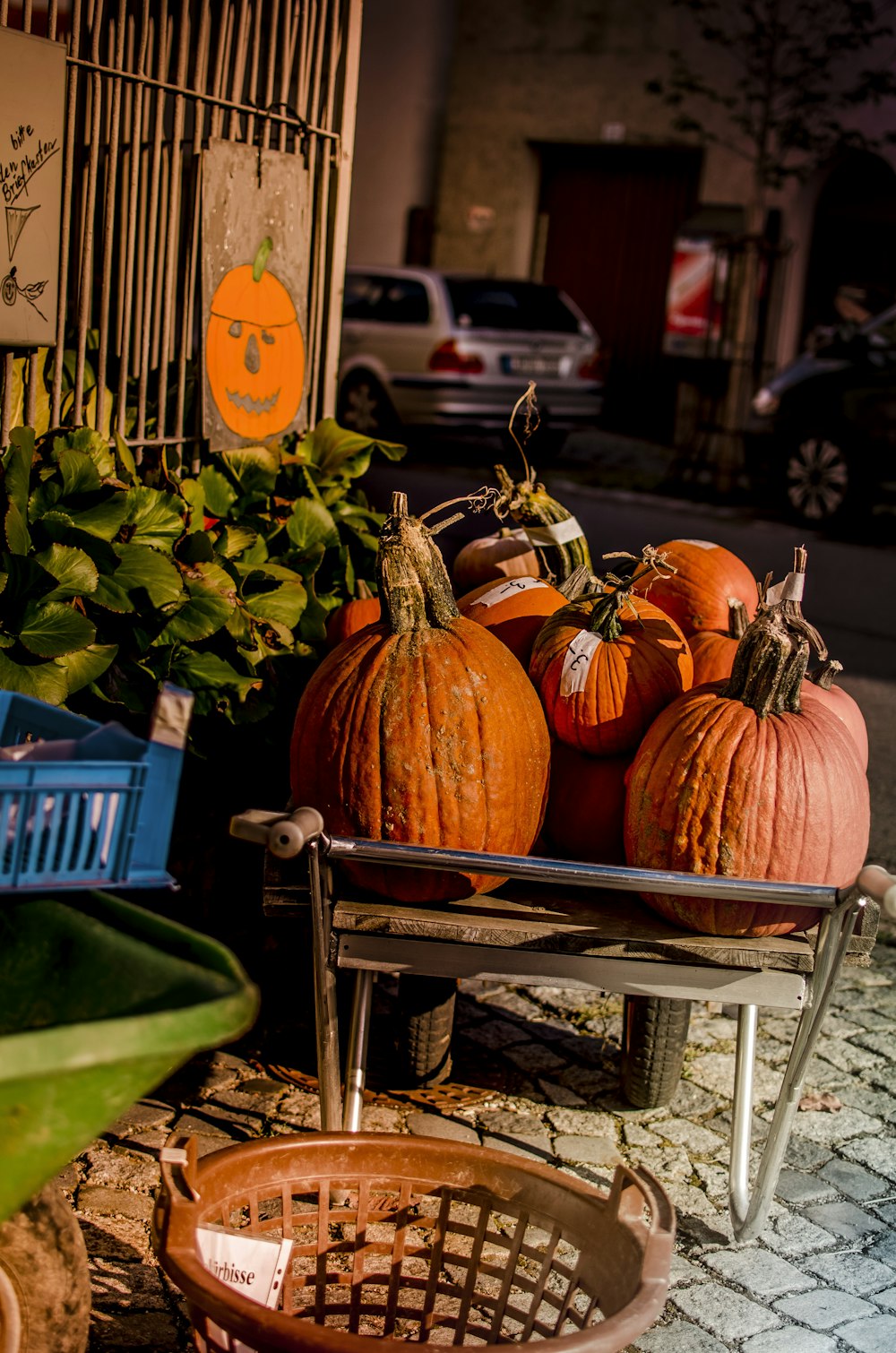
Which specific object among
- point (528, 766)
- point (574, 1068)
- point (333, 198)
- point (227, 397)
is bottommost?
point (574, 1068)

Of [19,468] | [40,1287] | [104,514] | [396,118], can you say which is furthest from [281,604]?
[396,118]

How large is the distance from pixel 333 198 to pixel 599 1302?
3.51 meters

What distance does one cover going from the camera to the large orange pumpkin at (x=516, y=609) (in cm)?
336

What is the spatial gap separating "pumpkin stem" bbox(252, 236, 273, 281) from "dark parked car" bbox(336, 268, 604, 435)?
10535 millimetres

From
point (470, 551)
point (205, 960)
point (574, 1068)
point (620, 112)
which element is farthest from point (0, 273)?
point (620, 112)

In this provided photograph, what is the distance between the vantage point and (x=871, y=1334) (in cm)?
268

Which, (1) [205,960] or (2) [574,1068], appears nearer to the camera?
(1) [205,960]

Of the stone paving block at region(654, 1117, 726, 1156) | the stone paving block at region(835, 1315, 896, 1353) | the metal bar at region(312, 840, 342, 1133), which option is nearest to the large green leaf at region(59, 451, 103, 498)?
the metal bar at region(312, 840, 342, 1133)

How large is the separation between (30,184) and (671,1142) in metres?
2.61

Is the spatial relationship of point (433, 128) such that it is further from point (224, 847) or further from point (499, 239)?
point (224, 847)

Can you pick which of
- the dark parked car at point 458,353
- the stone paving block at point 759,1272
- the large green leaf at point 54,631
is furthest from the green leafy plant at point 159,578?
the dark parked car at point 458,353

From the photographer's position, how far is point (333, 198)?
462 centimetres

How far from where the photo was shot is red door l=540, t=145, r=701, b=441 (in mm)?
19594

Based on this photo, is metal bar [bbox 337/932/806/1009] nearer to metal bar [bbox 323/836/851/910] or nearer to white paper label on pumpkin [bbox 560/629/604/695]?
metal bar [bbox 323/836/851/910]
